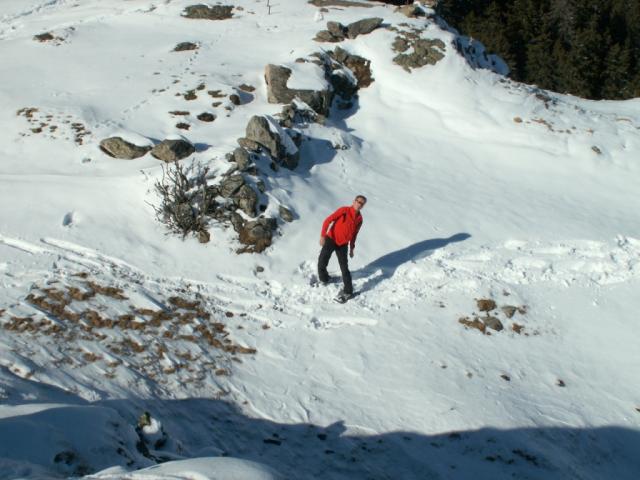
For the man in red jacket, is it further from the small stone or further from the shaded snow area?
the small stone

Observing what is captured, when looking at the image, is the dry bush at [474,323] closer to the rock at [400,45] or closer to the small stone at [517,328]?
the small stone at [517,328]

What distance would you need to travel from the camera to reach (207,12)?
847 inches

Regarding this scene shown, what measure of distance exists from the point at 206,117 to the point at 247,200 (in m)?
4.57

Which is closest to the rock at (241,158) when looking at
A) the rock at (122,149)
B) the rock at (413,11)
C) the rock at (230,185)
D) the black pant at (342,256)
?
the rock at (230,185)

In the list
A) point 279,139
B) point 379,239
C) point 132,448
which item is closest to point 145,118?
point 279,139

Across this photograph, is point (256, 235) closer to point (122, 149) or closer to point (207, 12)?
point (122, 149)

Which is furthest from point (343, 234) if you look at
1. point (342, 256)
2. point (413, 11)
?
point (413, 11)

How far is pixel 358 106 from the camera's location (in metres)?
15.8

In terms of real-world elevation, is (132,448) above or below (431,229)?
above

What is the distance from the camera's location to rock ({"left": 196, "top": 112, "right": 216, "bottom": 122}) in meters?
13.5

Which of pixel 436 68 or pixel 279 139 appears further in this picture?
pixel 436 68

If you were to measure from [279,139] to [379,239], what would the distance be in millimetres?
3143

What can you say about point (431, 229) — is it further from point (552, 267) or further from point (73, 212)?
point (73, 212)

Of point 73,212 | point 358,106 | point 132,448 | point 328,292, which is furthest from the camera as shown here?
point 358,106
